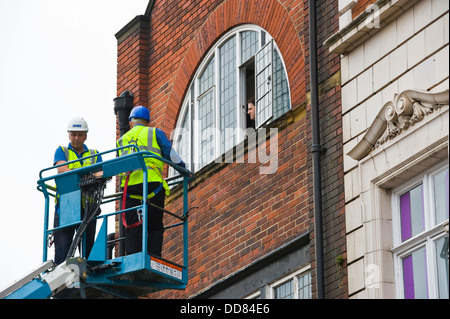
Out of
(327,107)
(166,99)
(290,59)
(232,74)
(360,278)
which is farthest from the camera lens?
(166,99)

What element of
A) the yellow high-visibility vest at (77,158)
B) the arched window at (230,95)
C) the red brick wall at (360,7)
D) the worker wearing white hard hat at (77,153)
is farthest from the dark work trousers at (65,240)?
the red brick wall at (360,7)

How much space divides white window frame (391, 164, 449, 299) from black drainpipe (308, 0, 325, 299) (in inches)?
50.8

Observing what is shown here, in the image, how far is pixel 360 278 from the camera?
14219 millimetres

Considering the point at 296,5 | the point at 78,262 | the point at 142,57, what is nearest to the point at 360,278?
the point at 78,262

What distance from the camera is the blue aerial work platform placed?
586 inches

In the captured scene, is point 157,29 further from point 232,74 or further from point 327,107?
point 327,107

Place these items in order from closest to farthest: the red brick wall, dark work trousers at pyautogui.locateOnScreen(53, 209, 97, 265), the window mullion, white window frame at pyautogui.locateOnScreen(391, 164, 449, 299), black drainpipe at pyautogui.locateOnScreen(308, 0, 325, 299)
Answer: white window frame at pyautogui.locateOnScreen(391, 164, 449, 299) < black drainpipe at pyautogui.locateOnScreen(308, 0, 325, 299) < the red brick wall < dark work trousers at pyautogui.locateOnScreen(53, 209, 97, 265) < the window mullion

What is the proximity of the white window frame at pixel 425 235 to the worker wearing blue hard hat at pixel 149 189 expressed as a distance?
2944 millimetres

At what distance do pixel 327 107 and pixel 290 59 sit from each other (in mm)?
1624

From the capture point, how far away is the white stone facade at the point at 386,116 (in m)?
13.5

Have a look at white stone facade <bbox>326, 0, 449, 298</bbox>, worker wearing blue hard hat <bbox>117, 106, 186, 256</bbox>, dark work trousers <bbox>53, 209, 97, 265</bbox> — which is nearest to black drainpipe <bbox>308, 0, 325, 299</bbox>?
white stone facade <bbox>326, 0, 449, 298</bbox>

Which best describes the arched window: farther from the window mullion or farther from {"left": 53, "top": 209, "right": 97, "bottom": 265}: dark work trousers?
{"left": 53, "top": 209, "right": 97, "bottom": 265}: dark work trousers

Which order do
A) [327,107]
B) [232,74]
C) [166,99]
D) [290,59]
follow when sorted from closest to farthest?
[327,107]
[290,59]
[232,74]
[166,99]

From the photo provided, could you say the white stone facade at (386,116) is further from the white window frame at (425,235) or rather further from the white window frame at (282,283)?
the white window frame at (282,283)
